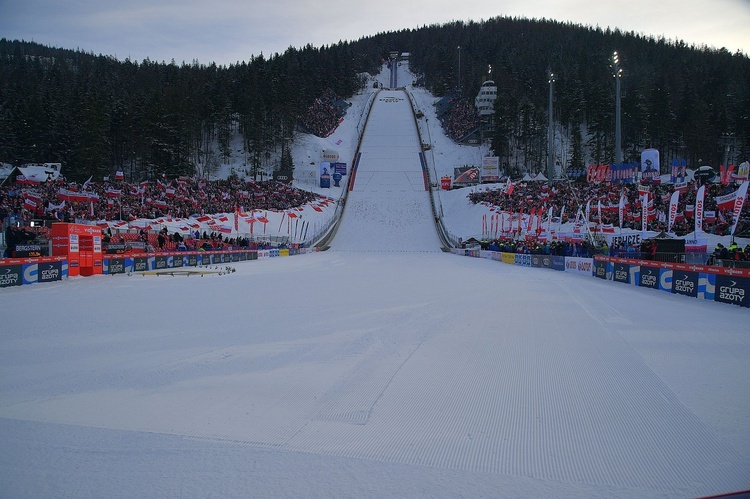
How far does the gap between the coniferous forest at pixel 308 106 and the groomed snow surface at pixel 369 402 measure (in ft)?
164

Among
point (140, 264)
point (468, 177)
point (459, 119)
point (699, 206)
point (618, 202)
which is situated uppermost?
point (459, 119)

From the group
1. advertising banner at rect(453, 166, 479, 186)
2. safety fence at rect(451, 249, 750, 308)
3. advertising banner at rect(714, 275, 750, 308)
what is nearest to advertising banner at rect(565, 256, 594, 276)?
safety fence at rect(451, 249, 750, 308)

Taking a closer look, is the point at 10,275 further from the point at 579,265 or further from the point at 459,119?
the point at 459,119

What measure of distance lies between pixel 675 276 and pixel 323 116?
80.8 meters

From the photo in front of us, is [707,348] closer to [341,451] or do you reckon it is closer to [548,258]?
[341,451]

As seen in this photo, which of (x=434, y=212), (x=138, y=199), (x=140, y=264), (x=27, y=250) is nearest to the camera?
(x=27, y=250)

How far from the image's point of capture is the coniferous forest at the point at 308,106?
58.2 metres

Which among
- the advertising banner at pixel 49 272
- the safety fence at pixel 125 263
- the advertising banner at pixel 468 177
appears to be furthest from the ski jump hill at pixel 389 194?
the advertising banner at pixel 49 272

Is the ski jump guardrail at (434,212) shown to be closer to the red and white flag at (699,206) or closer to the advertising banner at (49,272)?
the red and white flag at (699,206)

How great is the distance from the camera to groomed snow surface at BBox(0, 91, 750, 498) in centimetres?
384

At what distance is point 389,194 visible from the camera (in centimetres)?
6625

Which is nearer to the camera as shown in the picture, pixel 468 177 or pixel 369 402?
pixel 369 402

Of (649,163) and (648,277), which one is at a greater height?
(649,163)

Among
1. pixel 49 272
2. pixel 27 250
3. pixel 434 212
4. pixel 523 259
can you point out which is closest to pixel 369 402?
pixel 49 272
